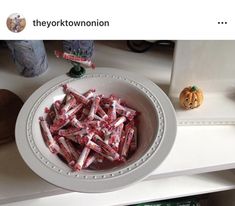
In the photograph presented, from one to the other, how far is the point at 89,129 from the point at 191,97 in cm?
21

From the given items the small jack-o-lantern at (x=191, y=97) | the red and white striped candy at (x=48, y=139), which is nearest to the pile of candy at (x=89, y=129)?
the red and white striped candy at (x=48, y=139)

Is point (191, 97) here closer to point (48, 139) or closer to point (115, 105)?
point (115, 105)

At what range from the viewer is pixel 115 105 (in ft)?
2.23

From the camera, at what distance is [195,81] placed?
28.8 inches

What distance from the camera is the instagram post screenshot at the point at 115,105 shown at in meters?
0.54
